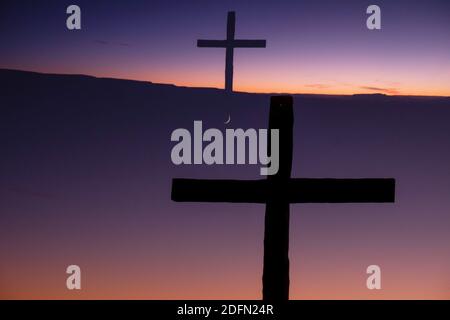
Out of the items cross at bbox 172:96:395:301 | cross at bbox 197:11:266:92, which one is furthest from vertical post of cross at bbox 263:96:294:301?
cross at bbox 197:11:266:92

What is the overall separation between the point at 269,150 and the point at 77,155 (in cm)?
1592

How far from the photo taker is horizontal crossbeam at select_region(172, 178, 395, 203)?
3.29m

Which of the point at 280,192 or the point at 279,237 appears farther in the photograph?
the point at 280,192

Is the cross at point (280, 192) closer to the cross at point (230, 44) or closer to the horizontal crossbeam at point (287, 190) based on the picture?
the horizontal crossbeam at point (287, 190)

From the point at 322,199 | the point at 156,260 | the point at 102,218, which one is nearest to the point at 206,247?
the point at 156,260

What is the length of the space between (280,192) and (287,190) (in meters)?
0.04

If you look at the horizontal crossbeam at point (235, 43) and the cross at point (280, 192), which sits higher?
the horizontal crossbeam at point (235, 43)

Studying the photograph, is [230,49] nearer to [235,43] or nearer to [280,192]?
[235,43]

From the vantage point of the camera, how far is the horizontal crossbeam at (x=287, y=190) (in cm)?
329

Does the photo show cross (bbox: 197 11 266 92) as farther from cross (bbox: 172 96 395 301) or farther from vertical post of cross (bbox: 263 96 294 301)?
vertical post of cross (bbox: 263 96 294 301)

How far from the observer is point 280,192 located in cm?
326

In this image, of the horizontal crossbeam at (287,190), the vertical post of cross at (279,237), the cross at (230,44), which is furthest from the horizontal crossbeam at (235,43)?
the vertical post of cross at (279,237)

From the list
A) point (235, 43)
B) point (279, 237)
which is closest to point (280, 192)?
point (279, 237)
